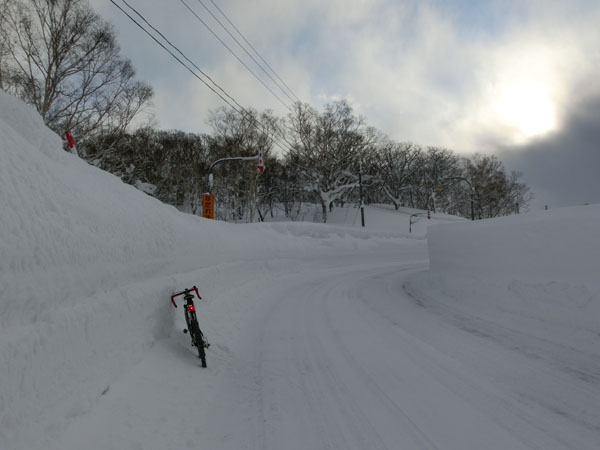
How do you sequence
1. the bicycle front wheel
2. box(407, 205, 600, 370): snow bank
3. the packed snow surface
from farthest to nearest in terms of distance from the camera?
box(407, 205, 600, 370): snow bank, the bicycle front wheel, the packed snow surface

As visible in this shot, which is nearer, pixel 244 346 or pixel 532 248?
pixel 244 346

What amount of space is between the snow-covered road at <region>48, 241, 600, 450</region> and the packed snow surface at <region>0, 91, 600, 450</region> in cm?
2

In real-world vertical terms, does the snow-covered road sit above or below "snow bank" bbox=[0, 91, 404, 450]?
below

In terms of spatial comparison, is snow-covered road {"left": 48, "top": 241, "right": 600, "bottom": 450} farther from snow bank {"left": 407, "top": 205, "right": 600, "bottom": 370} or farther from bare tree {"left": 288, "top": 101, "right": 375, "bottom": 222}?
bare tree {"left": 288, "top": 101, "right": 375, "bottom": 222}

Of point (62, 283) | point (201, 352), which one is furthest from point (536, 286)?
point (62, 283)

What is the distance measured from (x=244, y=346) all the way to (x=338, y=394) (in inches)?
81.1

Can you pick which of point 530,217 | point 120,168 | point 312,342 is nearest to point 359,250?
point 530,217

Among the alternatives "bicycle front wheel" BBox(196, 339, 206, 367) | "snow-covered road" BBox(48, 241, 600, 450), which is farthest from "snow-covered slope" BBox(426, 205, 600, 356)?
"bicycle front wheel" BBox(196, 339, 206, 367)

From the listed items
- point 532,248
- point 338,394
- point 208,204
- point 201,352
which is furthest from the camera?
point 208,204

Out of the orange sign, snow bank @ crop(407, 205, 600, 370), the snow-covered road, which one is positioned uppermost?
the orange sign

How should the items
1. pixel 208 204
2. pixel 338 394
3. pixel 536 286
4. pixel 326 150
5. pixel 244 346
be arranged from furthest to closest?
pixel 326 150 → pixel 208 204 → pixel 536 286 → pixel 244 346 → pixel 338 394

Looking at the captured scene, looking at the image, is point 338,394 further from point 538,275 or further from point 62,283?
point 538,275

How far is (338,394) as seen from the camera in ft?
10.7

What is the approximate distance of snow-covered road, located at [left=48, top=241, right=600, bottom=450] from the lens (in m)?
2.52
